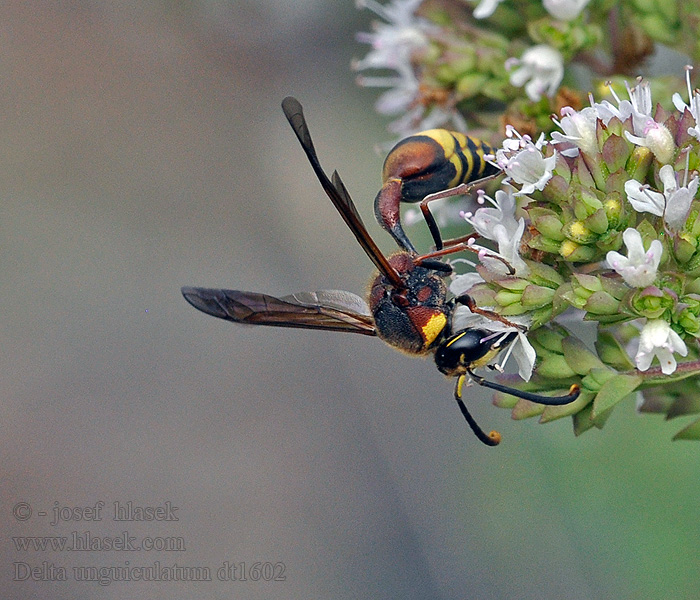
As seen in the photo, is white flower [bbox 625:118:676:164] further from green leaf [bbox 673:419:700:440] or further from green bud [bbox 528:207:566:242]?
green leaf [bbox 673:419:700:440]

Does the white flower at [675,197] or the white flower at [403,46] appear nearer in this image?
the white flower at [675,197]

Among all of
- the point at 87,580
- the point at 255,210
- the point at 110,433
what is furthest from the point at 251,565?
the point at 255,210

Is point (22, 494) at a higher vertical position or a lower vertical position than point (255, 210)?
lower

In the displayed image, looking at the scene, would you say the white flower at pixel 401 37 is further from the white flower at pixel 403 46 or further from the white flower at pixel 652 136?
the white flower at pixel 652 136

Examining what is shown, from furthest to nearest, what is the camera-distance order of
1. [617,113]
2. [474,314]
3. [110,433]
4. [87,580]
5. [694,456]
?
[110,433] → [87,580] → [694,456] → [474,314] → [617,113]

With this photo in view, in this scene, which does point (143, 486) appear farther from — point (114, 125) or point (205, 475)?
point (114, 125)

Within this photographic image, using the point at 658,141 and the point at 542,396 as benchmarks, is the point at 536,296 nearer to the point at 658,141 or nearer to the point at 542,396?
the point at 542,396

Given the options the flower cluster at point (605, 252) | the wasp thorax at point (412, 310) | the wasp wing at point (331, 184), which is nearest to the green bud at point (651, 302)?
the flower cluster at point (605, 252)
